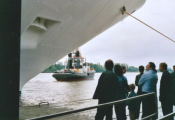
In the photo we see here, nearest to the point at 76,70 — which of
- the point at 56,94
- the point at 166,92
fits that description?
the point at 56,94

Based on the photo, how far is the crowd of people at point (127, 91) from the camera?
3.64 meters

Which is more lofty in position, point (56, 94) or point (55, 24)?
point (55, 24)

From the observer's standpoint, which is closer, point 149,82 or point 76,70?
point 149,82

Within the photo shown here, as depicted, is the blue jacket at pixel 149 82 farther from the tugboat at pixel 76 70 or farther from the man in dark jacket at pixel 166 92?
the tugboat at pixel 76 70

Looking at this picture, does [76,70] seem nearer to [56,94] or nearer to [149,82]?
[56,94]

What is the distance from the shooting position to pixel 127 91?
4301 millimetres

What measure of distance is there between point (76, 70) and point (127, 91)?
45.5 meters

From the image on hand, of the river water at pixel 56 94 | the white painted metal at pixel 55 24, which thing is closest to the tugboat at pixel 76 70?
the river water at pixel 56 94

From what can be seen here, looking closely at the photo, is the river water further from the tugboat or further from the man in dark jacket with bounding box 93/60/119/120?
the tugboat

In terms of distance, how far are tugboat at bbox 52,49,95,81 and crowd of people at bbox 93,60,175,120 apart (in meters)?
Answer: 41.2

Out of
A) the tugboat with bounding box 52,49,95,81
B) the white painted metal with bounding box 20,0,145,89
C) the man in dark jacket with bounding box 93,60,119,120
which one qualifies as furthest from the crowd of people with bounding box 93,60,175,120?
the tugboat with bounding box 52,49,95,81

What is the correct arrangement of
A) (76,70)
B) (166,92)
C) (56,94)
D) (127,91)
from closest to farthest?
(127,91) < (166,92) < (56,94) < (76,70)

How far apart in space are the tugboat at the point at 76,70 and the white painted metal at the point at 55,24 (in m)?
38.0

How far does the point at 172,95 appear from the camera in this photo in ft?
15.5
